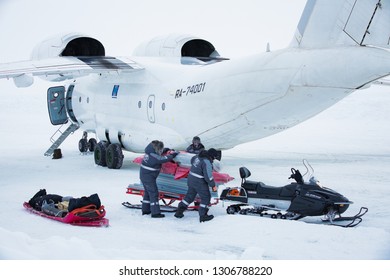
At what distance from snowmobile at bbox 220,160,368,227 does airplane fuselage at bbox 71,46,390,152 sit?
2342 mm

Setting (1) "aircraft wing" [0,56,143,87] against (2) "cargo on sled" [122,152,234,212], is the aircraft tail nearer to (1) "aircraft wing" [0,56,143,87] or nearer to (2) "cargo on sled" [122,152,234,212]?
(2) "cargo on sled" [122,152,234,212]

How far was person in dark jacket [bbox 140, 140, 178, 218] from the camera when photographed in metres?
9.75

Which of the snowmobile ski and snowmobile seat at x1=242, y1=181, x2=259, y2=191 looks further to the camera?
snowmobile seat at x1=242, y1=181, x2=259, y2=191

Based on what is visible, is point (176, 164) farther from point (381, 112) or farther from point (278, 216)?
point (381, 112)

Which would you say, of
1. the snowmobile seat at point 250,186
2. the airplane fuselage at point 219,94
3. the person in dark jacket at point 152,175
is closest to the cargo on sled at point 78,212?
the person in dark jacket at point 152,175

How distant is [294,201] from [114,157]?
7596 mm

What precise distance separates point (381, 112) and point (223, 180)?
87.9 ft

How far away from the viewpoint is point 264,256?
7.29 meters

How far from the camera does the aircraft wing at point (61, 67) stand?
46.2 ft

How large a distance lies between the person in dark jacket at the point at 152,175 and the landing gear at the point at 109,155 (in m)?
5.92

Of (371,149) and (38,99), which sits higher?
(371,149)

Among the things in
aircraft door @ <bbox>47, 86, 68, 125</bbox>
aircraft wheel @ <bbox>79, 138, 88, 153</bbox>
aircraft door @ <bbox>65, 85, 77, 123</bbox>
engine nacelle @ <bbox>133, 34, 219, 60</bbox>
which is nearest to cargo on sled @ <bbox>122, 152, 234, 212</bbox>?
engine nacelle @ <bbox>133, 34, 219, 60</bbox>

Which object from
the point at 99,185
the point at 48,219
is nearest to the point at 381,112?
the point at 99,185

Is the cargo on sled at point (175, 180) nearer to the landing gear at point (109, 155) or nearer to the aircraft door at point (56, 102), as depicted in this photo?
the landing gear at point (109, 155)
